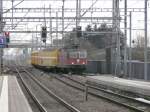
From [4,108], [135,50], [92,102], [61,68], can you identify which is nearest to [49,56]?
[61,68]

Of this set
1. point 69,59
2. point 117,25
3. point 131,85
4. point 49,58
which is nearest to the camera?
point 131,85

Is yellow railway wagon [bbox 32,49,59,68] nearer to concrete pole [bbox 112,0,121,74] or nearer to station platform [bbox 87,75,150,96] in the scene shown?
concrete pole [bbox 112,0,121,74]

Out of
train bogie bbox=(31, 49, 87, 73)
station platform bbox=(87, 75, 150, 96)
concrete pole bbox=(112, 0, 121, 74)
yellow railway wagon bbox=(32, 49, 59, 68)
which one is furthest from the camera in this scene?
yellow railway wagon bbox=(32, 49, 59, 68)

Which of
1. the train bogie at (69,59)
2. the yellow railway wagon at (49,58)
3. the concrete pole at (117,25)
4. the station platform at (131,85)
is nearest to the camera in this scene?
the station platform at (131,85)

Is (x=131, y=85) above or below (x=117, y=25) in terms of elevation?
below

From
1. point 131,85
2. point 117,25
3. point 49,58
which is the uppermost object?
point 117,25

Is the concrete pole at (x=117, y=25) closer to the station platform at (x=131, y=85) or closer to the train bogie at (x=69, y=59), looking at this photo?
the station platform at (x=131, y=85)

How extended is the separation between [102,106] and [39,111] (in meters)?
3.22

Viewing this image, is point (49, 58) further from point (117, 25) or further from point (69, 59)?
point (117, 25)

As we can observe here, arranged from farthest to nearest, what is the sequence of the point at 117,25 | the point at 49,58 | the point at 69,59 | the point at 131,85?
the point at 49,58 → the point at 69,59 → the point at 117,25 → the point at 131,85

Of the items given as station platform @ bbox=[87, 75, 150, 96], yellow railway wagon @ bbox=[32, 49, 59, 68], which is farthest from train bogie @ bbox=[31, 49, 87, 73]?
station platform @ bbox=[87, 75, 150, 96]

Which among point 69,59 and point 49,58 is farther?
point 49,58

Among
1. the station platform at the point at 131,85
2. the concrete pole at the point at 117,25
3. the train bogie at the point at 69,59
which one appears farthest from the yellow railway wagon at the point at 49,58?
the station platform at the point at 131,85

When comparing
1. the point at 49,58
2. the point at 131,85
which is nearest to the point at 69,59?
the point at 49,58
